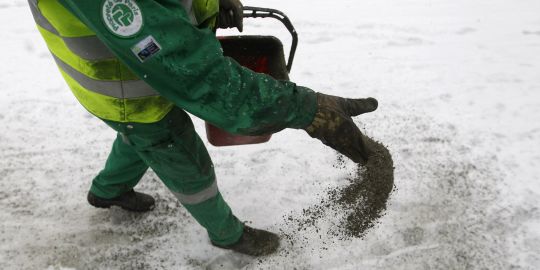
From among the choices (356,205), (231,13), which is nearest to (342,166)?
(356,205)

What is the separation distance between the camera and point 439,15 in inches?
161

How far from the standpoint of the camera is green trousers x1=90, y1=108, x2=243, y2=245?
1.62m

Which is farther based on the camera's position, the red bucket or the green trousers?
the red bucket

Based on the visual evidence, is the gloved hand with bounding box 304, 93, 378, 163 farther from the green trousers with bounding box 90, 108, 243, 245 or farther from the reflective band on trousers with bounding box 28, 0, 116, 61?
the reflective band on trousers with bounding box 28, 0, 116, 61

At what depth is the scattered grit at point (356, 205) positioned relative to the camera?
7.25ft

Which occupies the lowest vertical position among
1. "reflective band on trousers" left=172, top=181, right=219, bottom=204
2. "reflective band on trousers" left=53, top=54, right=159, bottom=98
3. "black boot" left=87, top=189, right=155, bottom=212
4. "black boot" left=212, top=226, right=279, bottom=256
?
"black boot" left=212, top=226, right=279, bottom=256

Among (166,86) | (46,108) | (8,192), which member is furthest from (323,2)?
(166,86)

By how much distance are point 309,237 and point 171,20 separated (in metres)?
1.52

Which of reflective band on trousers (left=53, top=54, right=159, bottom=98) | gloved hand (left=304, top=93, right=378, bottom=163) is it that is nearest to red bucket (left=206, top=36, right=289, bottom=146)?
gloved hand (left=304, top=93, right=378, bottom=163)

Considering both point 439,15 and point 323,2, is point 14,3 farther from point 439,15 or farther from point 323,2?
point 439,15

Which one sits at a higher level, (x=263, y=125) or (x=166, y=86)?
(x=166, y=86)

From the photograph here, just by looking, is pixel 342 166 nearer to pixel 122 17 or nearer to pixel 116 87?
pixel 116 87

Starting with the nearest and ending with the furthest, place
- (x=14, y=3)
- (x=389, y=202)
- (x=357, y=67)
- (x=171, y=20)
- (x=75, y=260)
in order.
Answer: (x=171, y=20) → (x=75, y=260) → (x=389, y=202) → (x=357, y=67) → (x=14, y=3)

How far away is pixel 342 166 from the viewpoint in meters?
2.66
